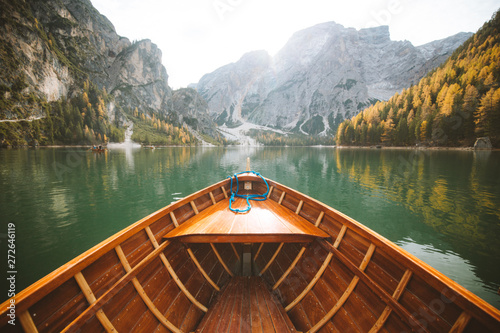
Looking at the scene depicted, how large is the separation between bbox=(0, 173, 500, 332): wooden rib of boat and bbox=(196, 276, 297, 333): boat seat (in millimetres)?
21

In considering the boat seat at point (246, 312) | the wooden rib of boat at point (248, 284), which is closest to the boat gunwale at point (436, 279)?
the wooden rib of boat at point (248, 284)

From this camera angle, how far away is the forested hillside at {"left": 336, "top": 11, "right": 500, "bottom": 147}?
2058 inches

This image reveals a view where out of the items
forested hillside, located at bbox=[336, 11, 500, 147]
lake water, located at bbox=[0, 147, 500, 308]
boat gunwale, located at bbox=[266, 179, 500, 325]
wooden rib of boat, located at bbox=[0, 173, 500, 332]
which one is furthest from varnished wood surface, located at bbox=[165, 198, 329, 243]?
forested hillside, located at bbox=[336, 11, 500, 147]

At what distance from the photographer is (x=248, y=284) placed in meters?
4.66

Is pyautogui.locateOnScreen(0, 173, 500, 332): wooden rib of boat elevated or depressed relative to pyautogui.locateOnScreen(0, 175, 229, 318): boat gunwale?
depressed

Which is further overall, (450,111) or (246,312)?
(450,111)

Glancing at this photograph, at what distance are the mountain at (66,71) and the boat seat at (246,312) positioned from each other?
11760 centimetres

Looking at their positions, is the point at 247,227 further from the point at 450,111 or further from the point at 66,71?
the point at 66,71

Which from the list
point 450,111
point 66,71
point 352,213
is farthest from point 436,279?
point 66,71

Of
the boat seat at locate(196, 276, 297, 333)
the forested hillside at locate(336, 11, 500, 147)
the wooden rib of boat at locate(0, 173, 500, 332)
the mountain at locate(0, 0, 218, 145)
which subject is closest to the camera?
the wooden rib of boat at locate(0, 173, 500, 332)

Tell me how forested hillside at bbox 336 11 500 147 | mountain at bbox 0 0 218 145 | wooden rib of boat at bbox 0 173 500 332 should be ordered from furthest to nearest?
mountain at bbox 0 0 218 145 → forested hillside at bbox 336 11 500 147 → wooden rib of boat at bbox 0 173 500 332

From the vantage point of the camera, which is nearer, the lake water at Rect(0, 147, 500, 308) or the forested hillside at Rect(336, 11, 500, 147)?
the lake water at Rect(0, 147, 500, 308)

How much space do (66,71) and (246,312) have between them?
180695mm

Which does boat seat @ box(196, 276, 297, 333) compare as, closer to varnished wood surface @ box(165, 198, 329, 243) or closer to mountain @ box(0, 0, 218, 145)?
varnished wood surface @ box(165, 198, 329, 243)
